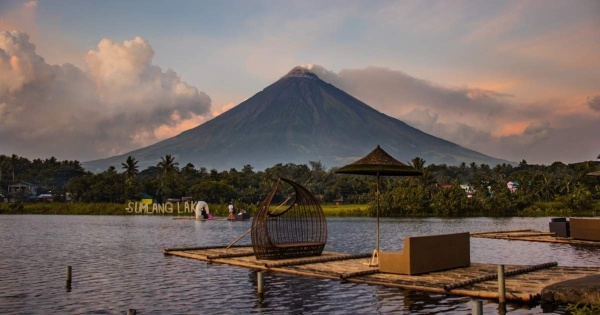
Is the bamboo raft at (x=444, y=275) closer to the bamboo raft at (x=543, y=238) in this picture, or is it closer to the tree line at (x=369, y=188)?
the bamboo raft at (x=543, y=238)

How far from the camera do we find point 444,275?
51.4 ft

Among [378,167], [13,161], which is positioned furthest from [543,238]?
[13,161]

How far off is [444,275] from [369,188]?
77122 mm

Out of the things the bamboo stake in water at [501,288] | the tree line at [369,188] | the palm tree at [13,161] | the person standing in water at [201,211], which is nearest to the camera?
the bamboo stake in water at [501,288]

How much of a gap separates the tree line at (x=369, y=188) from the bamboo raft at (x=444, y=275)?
55.0m

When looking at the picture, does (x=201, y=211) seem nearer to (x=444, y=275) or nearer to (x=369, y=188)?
(x=369, y=188)

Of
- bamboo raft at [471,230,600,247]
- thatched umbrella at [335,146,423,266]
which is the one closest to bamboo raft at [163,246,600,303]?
thatched umbrella at [335,146,423,266]

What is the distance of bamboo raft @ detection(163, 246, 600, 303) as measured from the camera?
1350cm

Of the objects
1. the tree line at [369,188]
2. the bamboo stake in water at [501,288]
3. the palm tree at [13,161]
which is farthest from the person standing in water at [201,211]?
the palm tree at [13,161]

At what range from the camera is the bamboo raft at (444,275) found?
13.5 m

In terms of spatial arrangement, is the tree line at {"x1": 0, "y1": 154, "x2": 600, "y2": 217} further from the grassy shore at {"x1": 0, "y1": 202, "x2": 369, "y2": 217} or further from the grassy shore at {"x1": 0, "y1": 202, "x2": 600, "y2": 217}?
the grassy shore at {"x1": 0, "y1": 202, "x2": 369, "y2": 217}

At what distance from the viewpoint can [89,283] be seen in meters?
17.2

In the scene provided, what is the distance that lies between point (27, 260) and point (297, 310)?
16086mm

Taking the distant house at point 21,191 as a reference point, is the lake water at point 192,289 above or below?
below
